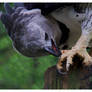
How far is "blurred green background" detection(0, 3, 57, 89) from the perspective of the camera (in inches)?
61.2

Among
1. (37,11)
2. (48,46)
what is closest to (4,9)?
(37,11)

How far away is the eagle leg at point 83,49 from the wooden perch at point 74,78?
24 millimetres

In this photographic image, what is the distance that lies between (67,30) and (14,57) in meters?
0.30

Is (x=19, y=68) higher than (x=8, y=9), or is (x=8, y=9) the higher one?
(x=8, y=9)

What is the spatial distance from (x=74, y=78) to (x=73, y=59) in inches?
3.7

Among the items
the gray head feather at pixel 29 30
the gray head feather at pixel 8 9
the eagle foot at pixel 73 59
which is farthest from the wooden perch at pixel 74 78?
the gray head feather at pixel 8 9

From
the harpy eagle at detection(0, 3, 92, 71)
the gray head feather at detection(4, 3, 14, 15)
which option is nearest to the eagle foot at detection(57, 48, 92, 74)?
the harpy eagle at detection(0, 3, 92, 71)

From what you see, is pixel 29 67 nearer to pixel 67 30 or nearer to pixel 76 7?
pixel 67 30

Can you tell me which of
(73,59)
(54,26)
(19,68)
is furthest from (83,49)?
(19,68)

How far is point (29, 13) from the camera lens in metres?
1.53

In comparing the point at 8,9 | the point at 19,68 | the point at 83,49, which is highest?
the point at 8,9

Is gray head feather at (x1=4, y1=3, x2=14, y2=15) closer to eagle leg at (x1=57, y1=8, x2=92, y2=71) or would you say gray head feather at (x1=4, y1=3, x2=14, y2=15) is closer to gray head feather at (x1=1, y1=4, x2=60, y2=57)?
gray head feather at (x1=1, y1=4, x2=60, y2=57)

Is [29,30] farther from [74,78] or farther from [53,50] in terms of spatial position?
[74,78]

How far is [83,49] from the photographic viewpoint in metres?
1.53
